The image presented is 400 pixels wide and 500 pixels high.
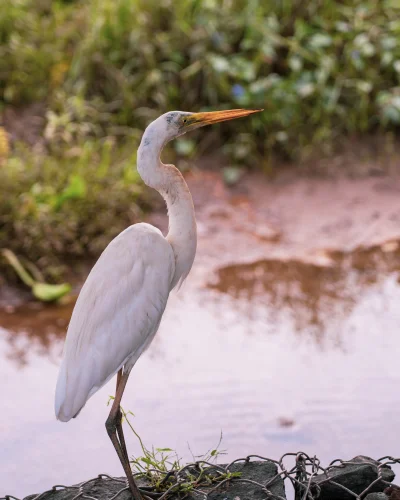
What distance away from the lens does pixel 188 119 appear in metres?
2.97

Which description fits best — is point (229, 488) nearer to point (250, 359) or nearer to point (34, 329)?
point (250, 359)

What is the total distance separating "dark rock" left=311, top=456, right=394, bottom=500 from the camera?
293cm

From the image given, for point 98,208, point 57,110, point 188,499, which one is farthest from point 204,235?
point 188,499

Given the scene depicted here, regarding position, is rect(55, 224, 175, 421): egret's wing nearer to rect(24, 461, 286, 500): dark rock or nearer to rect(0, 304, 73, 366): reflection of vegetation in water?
rect(24, 461, 286, 500): dark rock

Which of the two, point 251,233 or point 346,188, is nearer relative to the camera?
point 251,233

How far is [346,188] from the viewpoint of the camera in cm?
617

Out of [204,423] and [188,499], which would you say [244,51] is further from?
[188,499]

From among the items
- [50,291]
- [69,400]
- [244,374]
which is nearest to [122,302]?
[69,400]

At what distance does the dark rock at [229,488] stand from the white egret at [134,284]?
151mm

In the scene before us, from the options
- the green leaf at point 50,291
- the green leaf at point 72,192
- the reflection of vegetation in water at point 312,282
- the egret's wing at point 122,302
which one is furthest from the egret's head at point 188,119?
the green leaf at point 72,192

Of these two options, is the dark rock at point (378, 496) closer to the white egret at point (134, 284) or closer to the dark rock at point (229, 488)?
the dark rock at point (229, 488)

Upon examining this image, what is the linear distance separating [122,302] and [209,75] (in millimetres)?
3904

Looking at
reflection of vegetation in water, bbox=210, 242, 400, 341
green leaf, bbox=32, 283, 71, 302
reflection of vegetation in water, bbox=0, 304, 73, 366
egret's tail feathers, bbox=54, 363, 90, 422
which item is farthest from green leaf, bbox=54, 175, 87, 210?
egret's tail feathers, bbox=54, 363, 90, 422

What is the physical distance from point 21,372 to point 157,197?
6.19 ft
